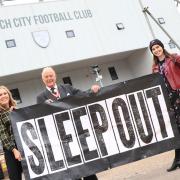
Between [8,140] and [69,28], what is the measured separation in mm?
27980

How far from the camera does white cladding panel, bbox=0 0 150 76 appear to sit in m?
31.9

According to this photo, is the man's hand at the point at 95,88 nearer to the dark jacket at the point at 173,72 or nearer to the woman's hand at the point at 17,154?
the dark jacket at the point at 173,72

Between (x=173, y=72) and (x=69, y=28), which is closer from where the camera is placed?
(x=173, y=72)

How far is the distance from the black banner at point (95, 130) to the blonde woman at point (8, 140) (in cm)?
9

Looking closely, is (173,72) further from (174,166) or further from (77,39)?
(77,39)

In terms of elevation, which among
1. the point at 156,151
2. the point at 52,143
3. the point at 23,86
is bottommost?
the point at 156,151

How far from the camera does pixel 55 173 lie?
6922 mm

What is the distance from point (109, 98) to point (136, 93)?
0.42 meters

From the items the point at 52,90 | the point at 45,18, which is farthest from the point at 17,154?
the point at 45,18

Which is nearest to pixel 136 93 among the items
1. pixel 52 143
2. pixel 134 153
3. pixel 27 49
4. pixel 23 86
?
pixel 134 153

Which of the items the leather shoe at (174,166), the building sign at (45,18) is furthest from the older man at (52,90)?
the building sign at (45,18)

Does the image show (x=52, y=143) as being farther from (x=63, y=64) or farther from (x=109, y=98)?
(x=63, y=64)

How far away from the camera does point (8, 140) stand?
6.78 m

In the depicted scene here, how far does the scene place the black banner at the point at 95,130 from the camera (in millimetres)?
6926
